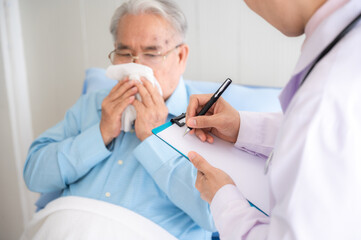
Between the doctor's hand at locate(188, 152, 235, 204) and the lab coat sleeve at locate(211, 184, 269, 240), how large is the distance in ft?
0.05

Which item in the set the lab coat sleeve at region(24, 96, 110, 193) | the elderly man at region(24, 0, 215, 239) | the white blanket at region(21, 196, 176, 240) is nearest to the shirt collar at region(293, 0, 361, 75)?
the elderly man at region(24, 0, 215, 239)

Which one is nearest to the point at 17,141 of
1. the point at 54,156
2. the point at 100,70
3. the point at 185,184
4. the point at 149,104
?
the point at 100,70

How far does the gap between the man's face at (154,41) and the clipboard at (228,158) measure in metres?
0.31

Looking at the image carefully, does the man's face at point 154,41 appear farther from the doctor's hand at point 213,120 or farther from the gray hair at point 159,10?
the doctor's hand at point 213,120

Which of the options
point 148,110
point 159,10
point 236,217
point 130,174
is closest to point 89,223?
point 130,174

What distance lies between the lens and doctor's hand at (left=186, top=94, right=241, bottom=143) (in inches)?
25.7

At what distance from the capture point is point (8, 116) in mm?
1535

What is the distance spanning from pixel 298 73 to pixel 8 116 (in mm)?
1465

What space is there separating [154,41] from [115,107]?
0.23 m

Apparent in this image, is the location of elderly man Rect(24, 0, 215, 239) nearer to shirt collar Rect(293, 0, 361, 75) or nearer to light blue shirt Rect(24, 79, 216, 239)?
light blue shirt Rect(24, 79, 216, 239)

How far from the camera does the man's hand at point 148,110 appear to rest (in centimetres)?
92

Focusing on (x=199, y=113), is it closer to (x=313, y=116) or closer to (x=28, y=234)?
(x=313, y=116)

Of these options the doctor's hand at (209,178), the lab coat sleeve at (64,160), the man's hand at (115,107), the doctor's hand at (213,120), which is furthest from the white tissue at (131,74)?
the doctor's hand at (209,178)

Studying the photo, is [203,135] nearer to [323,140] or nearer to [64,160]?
[323,140]
